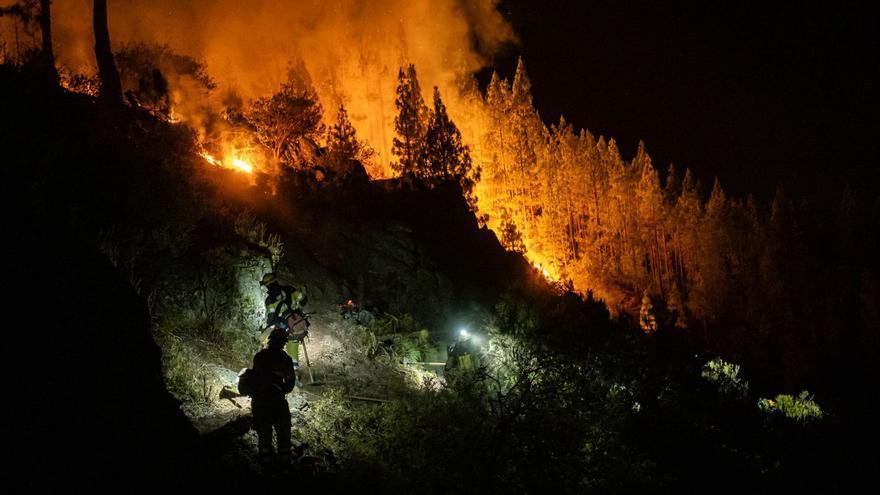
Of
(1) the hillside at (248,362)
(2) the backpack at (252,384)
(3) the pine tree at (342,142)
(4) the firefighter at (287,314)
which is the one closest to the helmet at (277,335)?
(2) the backpack at (252,384)

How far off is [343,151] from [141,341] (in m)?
23.2

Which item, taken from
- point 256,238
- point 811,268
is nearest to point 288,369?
point 256,238

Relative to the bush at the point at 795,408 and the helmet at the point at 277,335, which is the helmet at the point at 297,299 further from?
the bush at the point at 795,408

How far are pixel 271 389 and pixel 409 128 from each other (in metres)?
27.1

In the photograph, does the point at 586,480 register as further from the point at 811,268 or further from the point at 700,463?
the point at 811,268

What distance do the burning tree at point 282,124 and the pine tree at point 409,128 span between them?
706cm

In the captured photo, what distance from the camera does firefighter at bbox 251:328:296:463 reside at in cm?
785

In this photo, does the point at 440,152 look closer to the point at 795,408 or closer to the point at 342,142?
the point at 342,142

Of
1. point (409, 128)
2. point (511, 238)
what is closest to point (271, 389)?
point (409, 128)

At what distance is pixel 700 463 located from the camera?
55.1 ft

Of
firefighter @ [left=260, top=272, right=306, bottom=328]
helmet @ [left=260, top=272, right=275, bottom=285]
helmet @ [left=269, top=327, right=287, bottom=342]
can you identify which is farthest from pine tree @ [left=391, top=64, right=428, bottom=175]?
helmet @ [left=269, top=327, right=287, bottom=342]

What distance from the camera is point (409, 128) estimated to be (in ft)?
109

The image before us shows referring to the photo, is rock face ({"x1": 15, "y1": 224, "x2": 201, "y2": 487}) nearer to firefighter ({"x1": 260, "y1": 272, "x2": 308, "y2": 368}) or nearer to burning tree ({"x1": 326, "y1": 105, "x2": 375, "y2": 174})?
firefighter ({"x1": 260, "y1": 272, "x2": 308, "y2": 368})

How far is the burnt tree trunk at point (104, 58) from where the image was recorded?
699 inches
